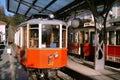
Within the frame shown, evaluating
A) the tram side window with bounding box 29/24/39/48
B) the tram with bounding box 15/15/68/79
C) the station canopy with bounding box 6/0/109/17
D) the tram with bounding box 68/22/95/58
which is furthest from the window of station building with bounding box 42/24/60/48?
the tram with bounding box 68/22/95/58

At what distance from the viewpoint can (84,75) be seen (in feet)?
47.1

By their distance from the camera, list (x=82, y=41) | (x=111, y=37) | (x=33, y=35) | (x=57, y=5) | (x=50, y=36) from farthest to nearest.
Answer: (x=82, y=41)
(x=57, y=5)
(x=111, y=37)
(x=50, y=36)
(x=33, y=35)

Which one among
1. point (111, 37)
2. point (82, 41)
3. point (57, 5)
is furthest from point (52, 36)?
point (82, 41)

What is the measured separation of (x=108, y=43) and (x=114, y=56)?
135cm

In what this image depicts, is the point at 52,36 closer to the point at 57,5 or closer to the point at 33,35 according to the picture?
the point at 33,35

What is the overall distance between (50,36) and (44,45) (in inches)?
18.9

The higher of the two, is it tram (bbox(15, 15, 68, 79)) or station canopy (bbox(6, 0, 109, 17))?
station canopy (bbox(6, 0, 109, 17))

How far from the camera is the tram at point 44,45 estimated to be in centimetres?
1334

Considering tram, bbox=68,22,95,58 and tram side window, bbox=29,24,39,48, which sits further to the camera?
tram, bbox=68,22,95,58

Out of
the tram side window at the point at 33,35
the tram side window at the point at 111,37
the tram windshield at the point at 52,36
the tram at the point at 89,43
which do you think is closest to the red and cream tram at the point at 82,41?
the tram at the point at 89,43

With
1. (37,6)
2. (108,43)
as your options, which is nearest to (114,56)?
(108,43)

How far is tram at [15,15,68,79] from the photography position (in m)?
13.3

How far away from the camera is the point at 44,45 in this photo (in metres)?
13.4

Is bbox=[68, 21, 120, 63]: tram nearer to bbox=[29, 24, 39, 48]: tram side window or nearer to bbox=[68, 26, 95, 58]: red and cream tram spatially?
bbox=[68, 26, 95, 58]: red and cream tram
